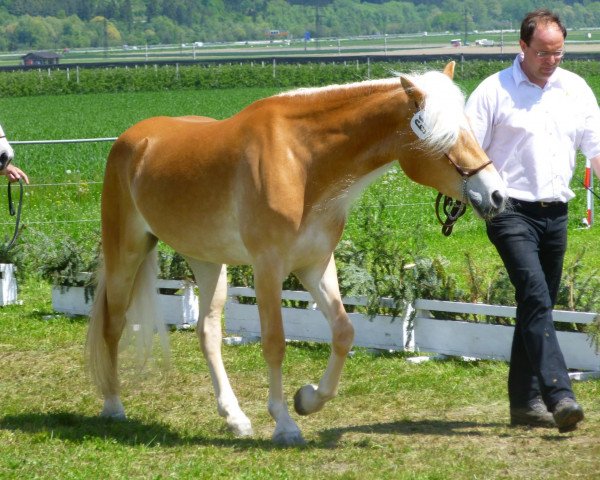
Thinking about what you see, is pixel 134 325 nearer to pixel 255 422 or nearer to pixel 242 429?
pixel 255 422

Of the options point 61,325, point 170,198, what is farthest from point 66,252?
point 170,198

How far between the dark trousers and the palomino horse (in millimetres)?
475

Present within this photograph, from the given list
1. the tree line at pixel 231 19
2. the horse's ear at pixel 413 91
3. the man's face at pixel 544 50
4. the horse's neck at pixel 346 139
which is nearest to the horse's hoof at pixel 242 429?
the horse's neck at pixel 346 139

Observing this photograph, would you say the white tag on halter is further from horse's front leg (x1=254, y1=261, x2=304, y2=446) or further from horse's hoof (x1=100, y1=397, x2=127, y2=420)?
horse's hoof (x1=100, y1=397, x2=127, y2=420)

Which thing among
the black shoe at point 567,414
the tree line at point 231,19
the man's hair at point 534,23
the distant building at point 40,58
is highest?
the man's hair at point 534,23

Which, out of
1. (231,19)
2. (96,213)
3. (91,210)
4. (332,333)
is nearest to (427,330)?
(332,333)

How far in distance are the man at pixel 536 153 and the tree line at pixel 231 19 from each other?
13519cm

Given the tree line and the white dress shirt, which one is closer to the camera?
the white dress shirt

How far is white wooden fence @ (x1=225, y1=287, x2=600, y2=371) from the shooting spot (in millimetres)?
7320

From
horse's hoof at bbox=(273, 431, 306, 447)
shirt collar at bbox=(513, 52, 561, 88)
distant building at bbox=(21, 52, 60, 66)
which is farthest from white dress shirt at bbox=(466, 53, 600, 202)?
distant building at bbox=(21, 52, 60, 66)

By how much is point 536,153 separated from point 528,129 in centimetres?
13

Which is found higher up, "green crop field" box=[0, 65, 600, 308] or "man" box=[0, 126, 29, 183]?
"man" box=[0, 126, 29, 183]

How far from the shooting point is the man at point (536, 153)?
5.84 meters

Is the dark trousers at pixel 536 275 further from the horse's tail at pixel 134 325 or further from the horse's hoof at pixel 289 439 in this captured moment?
the horse's tail at pixel 134 325
